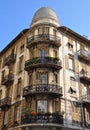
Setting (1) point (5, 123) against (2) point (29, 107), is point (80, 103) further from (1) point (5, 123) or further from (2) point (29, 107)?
(1) point (5, 123)

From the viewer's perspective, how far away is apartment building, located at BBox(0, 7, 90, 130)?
2584 centimetres

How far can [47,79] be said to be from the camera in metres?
27.5

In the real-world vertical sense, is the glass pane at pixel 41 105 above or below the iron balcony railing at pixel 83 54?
below

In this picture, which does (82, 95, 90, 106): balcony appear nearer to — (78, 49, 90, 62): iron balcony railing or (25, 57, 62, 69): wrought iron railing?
(25, 57, 62, 69): wrought iron railing

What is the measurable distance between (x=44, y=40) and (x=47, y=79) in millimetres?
5250

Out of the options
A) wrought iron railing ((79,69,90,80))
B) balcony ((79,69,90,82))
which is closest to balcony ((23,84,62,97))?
balcony ((79,69,90,82))

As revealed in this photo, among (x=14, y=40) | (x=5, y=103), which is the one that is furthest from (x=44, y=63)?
(x=14, y=40)

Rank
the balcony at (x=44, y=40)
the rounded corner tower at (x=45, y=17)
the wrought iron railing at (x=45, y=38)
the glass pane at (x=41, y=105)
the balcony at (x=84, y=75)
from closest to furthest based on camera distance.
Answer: the glass pane at (x=41, y=105) → the balcony at (x=44, y=40) → the wrought iron railing at (x=45, y=38) → the balcony at (x=84, y=75) → the rounded corner tower at (x=45, y=17)

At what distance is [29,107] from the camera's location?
26.4 metres

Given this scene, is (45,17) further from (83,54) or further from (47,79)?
(47,79)

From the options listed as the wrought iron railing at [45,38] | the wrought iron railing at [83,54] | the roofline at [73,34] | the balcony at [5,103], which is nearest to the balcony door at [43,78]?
the wrought iron railing at [45,38]

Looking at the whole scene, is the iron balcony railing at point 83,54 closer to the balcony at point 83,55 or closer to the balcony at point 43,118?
the balcony at point 83,55

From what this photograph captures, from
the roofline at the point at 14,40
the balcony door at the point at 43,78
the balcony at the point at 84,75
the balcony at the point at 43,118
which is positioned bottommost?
the balcony at the point at 43,118

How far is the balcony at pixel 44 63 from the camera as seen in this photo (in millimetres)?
27473
